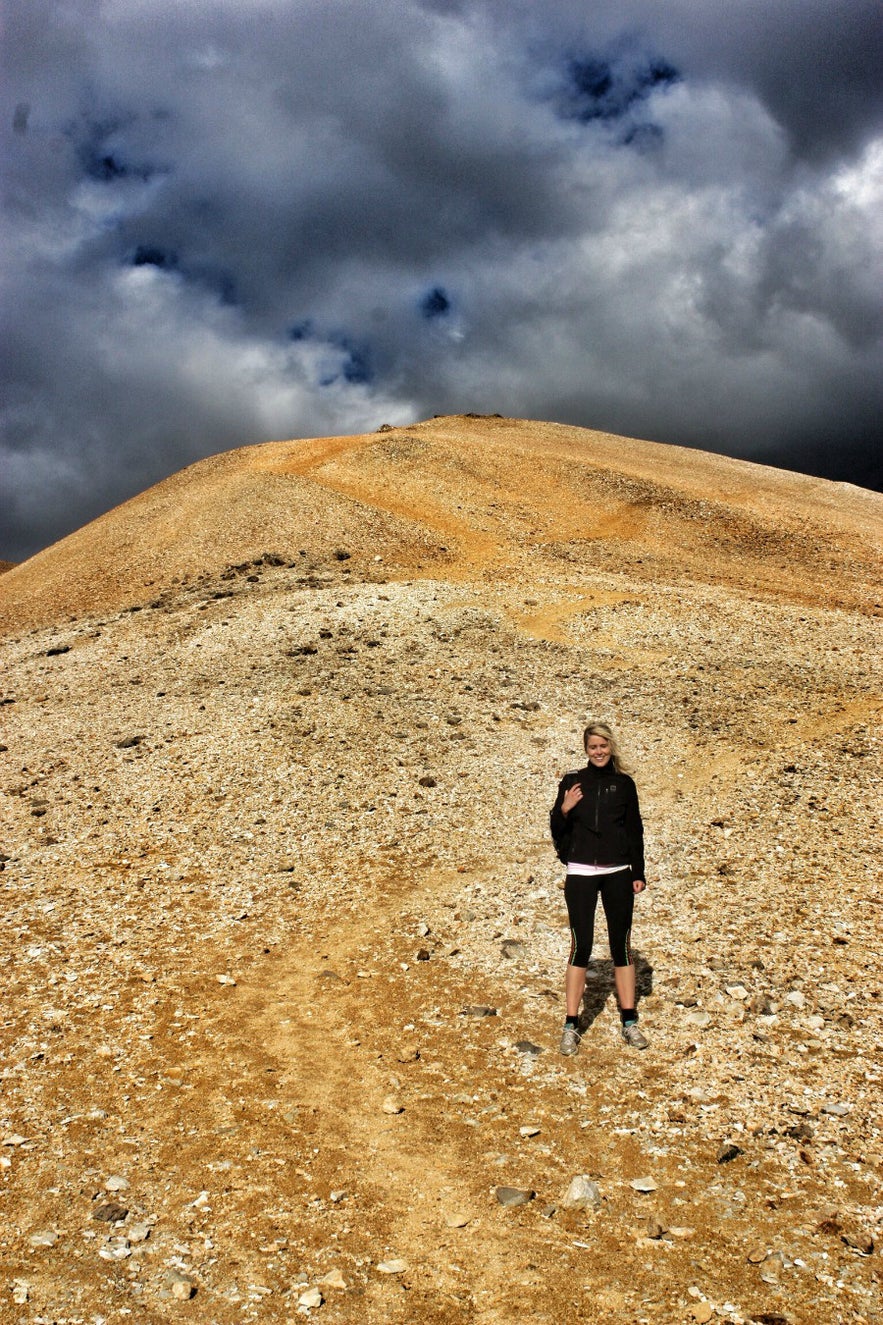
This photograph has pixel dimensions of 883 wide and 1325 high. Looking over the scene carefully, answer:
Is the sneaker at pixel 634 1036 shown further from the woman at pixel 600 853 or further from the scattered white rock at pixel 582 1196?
the scattered white rock at pixel 582 1196

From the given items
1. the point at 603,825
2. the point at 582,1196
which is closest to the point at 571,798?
the point at 603,825

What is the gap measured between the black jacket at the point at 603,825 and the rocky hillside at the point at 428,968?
178cm

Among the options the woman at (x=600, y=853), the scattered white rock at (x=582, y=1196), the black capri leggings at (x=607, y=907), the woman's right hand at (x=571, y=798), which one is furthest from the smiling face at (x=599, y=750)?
the scattered white rock at (x=582, y=1196)

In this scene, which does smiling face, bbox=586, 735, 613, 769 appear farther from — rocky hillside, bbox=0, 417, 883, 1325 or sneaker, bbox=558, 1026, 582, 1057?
rocky hillside, bbox=0, 417, 883, 1325

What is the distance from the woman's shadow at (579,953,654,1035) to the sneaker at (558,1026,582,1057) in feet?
1.27

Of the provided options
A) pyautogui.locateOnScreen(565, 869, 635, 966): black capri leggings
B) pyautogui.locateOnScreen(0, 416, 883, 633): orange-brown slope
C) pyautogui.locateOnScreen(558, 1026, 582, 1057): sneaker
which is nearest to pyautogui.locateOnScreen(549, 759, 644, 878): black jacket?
pyautogui.locateOnScreen(565, 869, 635, 966): black capri leggings

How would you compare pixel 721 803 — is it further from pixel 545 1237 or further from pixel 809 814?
pixel 545 1237

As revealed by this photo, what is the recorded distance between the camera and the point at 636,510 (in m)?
32.3

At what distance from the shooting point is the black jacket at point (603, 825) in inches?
263

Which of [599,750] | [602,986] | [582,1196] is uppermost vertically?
[599,750]

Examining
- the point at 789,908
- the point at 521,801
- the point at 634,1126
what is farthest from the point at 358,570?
the point at 634,1126

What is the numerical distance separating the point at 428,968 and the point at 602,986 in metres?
1.87

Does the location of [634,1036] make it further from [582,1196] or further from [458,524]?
[458,524]

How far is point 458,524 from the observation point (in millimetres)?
30016
